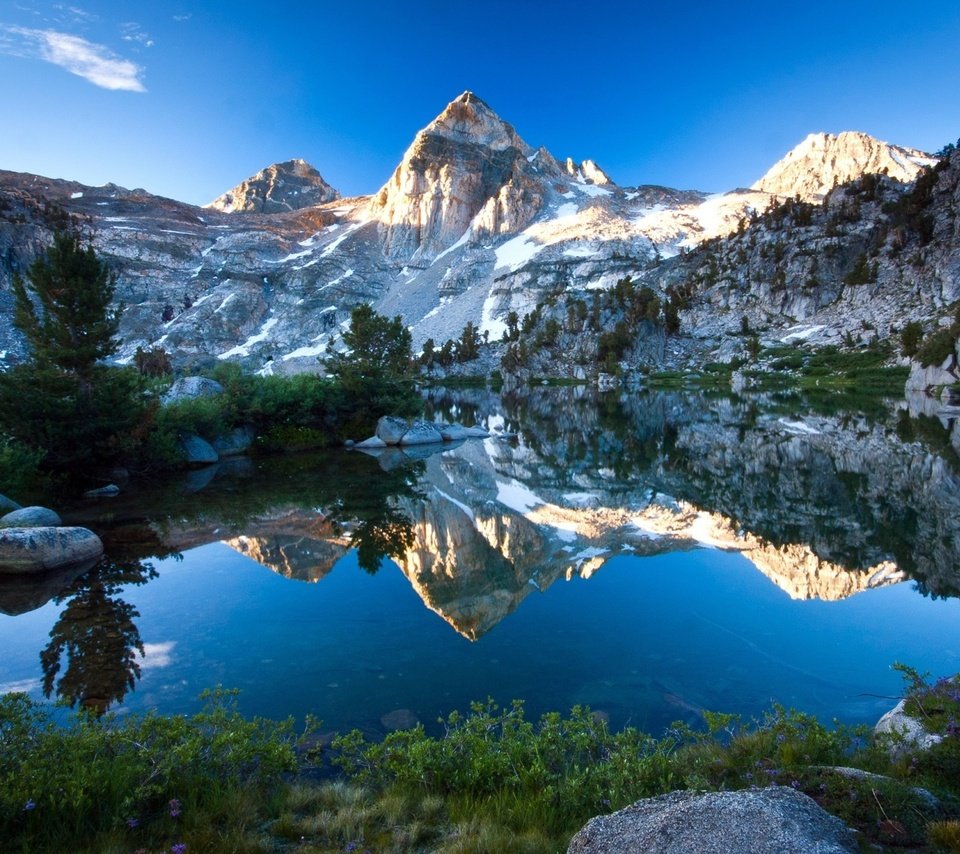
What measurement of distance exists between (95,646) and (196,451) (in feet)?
64.8

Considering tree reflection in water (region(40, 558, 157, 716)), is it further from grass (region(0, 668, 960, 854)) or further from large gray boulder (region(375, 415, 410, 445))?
large gray boulder (region(375, 415, 410, 445))

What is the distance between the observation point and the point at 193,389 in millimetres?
30984

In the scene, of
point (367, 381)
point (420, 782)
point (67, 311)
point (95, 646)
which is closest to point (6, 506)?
point (95, 646)

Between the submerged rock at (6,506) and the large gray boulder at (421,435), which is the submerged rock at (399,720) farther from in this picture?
the large gray boulder at (421,435)

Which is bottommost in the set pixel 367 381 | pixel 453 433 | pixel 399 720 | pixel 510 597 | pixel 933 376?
pixel 399 720

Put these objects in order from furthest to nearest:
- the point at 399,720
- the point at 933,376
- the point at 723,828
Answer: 1. the point at 933,376
2. the point at 399,720
3. the point at 723,828

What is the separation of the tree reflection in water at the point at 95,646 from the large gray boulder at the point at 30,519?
9.49 feet

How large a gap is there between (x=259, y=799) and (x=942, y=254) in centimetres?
12637

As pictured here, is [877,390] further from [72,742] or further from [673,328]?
[72,742]

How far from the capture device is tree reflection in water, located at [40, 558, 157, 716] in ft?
25.9

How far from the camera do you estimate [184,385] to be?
1229 inches

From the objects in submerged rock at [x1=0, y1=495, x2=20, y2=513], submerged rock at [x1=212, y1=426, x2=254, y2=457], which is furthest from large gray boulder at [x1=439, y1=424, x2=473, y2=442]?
submerged rock at [x1=0, y1=495, x2=20, y2=513]

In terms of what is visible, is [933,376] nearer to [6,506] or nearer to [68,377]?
[68,377]

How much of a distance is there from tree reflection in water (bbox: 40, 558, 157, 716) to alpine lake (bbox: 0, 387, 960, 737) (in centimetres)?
5
